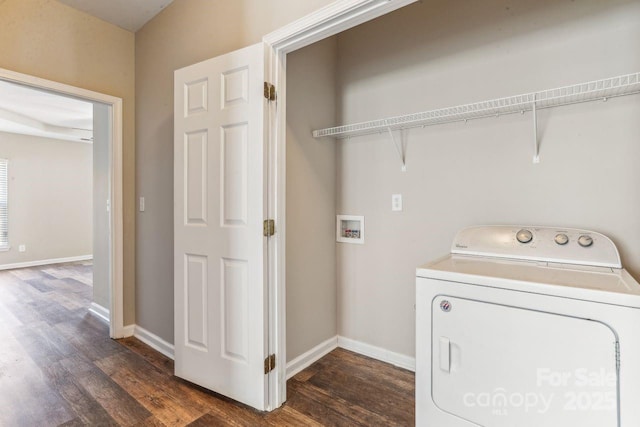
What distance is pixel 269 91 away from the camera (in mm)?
1696

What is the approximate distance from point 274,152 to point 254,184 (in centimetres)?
21

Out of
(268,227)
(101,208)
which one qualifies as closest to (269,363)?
(268,227)

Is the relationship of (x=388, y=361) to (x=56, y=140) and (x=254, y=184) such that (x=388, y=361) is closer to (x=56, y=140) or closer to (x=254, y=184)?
(x=254, y=184)

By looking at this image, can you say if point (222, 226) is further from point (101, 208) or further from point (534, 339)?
point (101, 208)

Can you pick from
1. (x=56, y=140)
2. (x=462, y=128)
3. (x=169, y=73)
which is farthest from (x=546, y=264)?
(x=56, y=140)

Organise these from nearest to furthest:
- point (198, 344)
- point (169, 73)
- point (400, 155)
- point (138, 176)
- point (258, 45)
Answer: point (258, 45) < point (198, 344) < point (400, 155) < point (169, 73) < point (138, 176)

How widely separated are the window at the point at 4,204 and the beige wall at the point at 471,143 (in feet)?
20.2

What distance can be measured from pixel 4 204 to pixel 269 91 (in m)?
6.26

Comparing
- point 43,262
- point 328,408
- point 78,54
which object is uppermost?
point 78,54

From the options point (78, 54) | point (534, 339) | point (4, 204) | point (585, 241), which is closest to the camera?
point (534, 339)

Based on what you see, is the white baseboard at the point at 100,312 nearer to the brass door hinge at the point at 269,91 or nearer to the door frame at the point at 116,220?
the door frame at the point at 116,220

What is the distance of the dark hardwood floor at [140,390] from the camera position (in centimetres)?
167

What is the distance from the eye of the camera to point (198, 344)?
1.92 m

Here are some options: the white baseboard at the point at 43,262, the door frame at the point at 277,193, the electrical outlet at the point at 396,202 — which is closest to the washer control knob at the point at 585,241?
the electrical outlet at the point at 396,202
